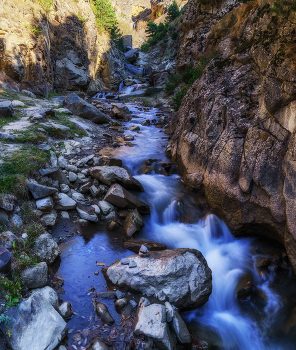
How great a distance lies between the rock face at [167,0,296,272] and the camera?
5.34m

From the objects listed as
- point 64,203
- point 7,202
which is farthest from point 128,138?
point 7,202

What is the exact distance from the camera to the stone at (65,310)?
156 inches

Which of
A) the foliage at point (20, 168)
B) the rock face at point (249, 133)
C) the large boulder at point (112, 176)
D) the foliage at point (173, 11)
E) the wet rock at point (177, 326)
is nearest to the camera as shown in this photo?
the wet rock at point (177, 326)

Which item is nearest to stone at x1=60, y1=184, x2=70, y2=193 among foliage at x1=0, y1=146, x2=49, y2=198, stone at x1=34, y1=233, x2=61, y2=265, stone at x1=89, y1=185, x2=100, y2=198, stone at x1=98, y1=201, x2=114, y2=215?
stone at x1=89, y1=185, x2=100, y2=198

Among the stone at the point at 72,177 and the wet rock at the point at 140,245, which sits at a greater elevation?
the stone at the point at 72,177

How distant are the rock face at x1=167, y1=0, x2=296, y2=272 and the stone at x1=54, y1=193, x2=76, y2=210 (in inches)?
157

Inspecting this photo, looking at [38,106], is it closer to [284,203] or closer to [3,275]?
[3,275]

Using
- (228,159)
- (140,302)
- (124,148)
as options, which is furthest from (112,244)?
(124,148)

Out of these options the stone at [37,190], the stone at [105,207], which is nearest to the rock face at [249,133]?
the stone at [105,207]

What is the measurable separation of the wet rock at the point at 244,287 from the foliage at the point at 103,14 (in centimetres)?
3264

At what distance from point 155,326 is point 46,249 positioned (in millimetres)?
2676

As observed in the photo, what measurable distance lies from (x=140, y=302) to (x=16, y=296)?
1.98 metres

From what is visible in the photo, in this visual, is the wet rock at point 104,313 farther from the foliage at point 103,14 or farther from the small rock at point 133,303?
the foliage at point 103,14

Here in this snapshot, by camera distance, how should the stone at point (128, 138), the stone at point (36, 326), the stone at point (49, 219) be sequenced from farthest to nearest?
the stone at point (128, 138), the stone at point (49, 219), the stone at point (36, 326)
